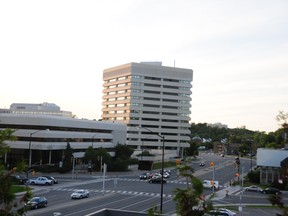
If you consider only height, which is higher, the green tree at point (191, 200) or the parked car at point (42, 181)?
the green tree at point (191, 200)

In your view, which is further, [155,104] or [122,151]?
[155,104]

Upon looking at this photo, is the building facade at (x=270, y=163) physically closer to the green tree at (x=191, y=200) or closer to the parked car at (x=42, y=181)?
the parked car at (x=42, y=181)

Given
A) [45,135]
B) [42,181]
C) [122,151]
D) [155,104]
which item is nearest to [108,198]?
[42,181]

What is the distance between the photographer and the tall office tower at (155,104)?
14300 centimetres

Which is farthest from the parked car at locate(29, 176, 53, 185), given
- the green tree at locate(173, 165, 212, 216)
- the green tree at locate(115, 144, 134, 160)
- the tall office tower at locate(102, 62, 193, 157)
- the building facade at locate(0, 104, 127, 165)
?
the tall office tower at locate(102, 62, 193, 157)

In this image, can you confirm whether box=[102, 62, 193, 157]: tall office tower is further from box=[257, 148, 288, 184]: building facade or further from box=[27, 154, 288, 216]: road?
box=[27, 154, 288, 216]: road

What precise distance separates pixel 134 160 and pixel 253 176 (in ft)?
114

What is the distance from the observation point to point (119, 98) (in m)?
152

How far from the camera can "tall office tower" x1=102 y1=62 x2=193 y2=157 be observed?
14300cm

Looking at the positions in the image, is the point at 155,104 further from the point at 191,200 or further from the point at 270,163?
the point at 191,200

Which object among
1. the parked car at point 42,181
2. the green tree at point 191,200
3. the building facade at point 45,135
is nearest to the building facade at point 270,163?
the parked car at point 42,181

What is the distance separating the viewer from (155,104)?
145 m

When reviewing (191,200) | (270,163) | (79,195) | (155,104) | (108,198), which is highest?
(155,104)

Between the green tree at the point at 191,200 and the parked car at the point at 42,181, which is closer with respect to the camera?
the green tree at the point at 191,200
